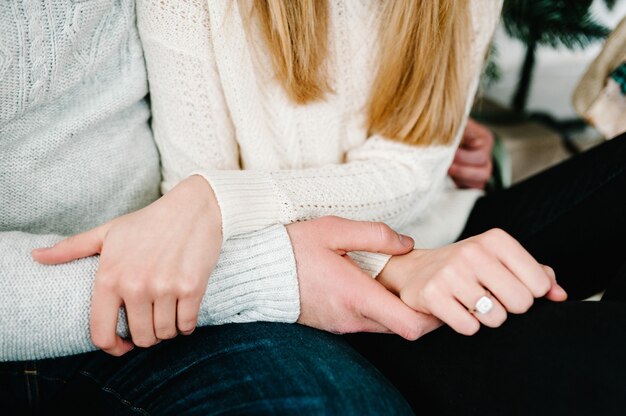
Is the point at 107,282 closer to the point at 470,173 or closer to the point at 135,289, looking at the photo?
the point at 135,289

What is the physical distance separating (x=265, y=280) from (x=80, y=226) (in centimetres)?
27

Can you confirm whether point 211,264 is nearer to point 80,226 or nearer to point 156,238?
point 156,238

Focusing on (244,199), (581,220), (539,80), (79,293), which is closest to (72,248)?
(79,293)

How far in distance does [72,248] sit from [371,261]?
34 centimetres

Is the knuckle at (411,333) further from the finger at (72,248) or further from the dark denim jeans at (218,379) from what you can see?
the finger at (72,248)

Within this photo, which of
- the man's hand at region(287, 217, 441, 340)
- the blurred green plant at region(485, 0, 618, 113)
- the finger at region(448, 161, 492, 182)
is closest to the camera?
the man's hand at region(287, 217, 441, 340)

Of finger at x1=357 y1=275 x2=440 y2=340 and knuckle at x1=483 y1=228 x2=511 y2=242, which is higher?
knuckle at x1=483 y1=228 x2=511 y2=242

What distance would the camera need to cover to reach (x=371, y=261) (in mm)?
655

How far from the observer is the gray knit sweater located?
0.55 metres

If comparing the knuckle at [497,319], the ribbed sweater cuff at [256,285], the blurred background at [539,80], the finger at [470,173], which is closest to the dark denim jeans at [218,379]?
the ribbed sweater cuff at [256,285]

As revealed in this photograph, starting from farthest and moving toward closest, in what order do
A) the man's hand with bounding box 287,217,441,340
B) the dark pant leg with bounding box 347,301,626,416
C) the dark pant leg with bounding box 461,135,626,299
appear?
the dark pant leg with bounding box 461,135,626,299, the man's hand with bounding box 287,217,441,340, the dark pant leg with bounding box 347,301,626,416

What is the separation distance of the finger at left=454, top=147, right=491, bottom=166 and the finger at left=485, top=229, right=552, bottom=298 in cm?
47

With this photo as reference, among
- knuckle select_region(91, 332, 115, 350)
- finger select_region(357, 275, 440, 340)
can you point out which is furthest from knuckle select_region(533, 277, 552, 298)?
knuckle select_region(91, 332, 115, 350)

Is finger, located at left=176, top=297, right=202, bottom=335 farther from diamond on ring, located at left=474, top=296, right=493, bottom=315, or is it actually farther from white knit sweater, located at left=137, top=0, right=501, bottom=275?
diamond on ring, located at left=474, top=296, right=493, bottom=315
